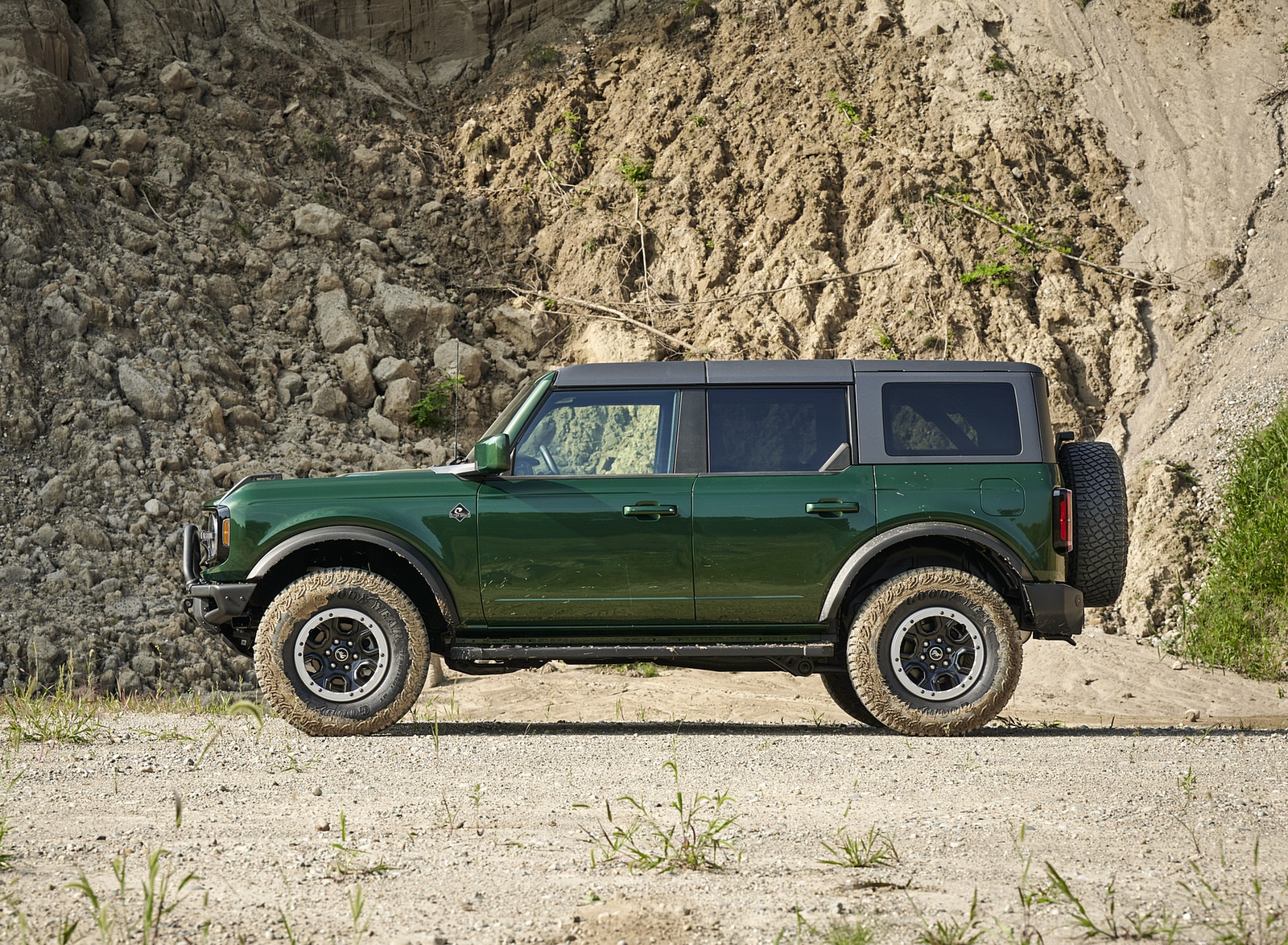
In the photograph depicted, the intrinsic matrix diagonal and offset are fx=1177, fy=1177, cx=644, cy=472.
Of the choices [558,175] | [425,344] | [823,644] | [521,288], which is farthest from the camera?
[558,175]

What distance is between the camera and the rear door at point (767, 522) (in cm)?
686

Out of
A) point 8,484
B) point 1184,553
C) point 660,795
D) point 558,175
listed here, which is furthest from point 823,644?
point 558,175

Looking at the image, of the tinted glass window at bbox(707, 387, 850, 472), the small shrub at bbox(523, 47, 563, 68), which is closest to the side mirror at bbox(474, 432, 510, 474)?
the tinted glass window at bbox(707, 387, 850, 472)

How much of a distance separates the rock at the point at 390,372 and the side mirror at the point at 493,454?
1103cm

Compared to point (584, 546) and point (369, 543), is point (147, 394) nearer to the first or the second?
point (369, 543)

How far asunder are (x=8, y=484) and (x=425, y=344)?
626 centimetres

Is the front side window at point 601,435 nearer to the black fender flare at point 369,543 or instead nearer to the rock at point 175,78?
the black fender flare at point 369,543

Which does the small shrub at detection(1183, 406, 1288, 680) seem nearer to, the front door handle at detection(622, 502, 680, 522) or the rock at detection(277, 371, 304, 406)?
the front door handle at detection(622, 502, 680, 522)

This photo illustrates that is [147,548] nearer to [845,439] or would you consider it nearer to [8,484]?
[8,484]

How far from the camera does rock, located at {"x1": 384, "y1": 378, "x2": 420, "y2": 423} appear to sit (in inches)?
681

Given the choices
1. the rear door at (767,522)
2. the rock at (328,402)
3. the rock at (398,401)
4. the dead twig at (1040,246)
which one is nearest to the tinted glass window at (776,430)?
the rear door at (767,522)

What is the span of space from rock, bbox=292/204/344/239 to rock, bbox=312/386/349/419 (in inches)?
128

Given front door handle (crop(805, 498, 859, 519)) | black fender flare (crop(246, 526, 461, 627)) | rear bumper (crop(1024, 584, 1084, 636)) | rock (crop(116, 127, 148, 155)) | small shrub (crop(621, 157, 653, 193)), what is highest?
rock (crop(116, 127, 148, 155))

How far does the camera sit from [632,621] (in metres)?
6.95
